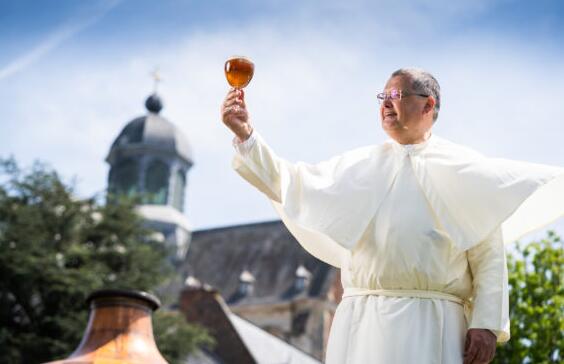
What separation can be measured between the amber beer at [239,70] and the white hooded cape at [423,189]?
0.25 m

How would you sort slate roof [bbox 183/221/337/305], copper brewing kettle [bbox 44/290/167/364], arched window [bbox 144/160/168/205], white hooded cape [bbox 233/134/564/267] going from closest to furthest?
white hooded cape [bbox 233/134/564/267] < copper brewing kettle [bbox 44/290/167/364] < slate roof [bbox 183/221/337/305] < arched window [bbox 144/160/168/205]

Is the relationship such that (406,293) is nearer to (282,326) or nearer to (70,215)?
(70,215)

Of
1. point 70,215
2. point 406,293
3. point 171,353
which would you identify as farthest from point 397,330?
point 70,215

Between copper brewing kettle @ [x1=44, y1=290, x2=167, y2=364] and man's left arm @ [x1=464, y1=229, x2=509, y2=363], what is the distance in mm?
4156

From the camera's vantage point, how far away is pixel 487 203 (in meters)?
4.19

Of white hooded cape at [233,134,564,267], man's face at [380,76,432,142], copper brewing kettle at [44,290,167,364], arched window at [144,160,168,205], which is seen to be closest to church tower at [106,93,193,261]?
arched window at [144,160,168,205]

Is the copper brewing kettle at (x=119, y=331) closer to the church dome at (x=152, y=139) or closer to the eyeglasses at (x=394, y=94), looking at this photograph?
the eyeglasses at (x=394, y=94)

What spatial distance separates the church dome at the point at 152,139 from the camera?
57.2m

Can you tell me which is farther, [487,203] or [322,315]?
[322,315]

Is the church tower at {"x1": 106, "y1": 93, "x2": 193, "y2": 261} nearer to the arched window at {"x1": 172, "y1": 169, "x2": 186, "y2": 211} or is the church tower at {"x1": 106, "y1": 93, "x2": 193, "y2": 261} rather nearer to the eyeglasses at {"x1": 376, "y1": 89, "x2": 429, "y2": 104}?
the arched window at {"x1": 172, "y1": 169, "x2": 186, "y2": 211}

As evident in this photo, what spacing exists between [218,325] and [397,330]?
38691mm

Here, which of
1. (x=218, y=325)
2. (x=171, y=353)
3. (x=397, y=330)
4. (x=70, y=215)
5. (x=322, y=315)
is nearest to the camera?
(x=397, y=330)

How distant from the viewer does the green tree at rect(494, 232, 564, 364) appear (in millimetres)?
14766

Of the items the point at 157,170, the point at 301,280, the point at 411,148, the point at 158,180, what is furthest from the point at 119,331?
the point at 157,170
